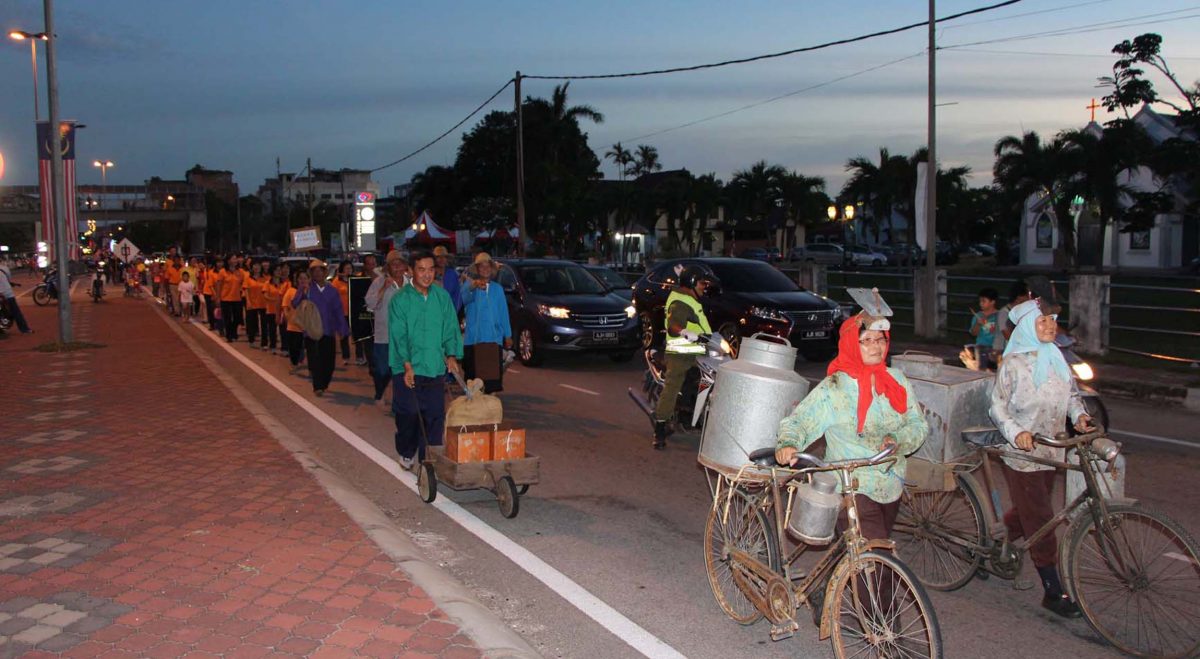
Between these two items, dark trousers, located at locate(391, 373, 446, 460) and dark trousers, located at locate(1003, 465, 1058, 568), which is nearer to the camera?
dark trousers, located at locate(1003, 465, 1058, 568)

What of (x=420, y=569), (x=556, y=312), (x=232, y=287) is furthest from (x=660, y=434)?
(x=232, y=287)

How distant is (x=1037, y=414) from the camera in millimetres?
5066

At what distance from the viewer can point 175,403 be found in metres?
12.0

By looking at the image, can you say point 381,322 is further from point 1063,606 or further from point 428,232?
point 428,232

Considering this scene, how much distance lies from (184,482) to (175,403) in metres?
4.60

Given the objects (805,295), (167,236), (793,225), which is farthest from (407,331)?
(167,236)

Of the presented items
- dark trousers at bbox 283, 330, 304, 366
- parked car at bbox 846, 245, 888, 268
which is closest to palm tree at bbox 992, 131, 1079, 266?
parked car at bbox 846, 245, 888, 268

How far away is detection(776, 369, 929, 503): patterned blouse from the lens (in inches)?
171

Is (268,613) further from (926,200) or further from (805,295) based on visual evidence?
(926,200)

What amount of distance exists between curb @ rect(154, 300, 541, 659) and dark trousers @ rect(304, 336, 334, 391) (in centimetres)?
356

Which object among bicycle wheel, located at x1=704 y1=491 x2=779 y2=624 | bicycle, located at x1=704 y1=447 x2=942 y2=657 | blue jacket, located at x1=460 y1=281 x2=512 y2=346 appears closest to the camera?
bicycle, located at x1=704 y1=447 x2=942 y2=657

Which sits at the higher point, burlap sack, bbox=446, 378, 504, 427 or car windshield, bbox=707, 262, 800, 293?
car windshield, bbox=707, 262, 800, 293

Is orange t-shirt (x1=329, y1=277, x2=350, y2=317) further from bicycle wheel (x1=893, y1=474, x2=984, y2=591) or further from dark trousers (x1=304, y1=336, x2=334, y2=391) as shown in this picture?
bicycle wheel (x1=893, y1=474, x2=984, y2=591)

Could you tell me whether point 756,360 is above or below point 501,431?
above
